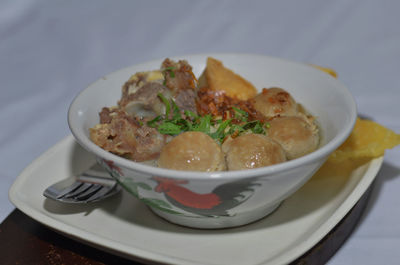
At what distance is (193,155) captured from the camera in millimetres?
1640

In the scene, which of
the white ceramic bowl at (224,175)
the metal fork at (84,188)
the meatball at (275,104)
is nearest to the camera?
the white ceramic bowl at (224,175)

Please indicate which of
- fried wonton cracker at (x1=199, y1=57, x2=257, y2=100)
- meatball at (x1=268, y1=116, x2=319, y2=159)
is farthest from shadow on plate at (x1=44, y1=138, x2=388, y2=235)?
fried wonton cracker at (x1=199, y1=57, x2=257, y2=100)


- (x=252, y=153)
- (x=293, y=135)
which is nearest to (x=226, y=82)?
(x=293, y=135)

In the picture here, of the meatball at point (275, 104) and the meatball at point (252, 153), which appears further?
the meatball at point (275, 104)

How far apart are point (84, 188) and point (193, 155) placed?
2.20ft

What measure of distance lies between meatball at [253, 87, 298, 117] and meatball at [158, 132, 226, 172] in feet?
1.70

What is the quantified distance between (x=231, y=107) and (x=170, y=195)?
664 mm

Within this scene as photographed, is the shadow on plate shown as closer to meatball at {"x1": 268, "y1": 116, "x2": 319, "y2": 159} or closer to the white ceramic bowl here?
the white ceramic bowl

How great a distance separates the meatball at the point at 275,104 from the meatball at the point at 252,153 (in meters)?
0.40

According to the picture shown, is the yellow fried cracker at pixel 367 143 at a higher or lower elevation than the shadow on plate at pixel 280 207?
higher

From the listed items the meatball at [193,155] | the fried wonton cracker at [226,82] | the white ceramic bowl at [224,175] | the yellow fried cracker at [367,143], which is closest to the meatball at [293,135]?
the white ceramic bowl at [224,175]

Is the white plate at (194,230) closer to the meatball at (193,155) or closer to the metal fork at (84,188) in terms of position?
the metal fork at (84,188)

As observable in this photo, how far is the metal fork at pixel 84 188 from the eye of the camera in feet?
6.47

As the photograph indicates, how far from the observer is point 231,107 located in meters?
2.16
